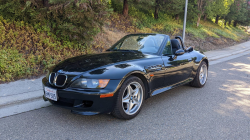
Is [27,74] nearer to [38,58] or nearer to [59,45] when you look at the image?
[38,58]

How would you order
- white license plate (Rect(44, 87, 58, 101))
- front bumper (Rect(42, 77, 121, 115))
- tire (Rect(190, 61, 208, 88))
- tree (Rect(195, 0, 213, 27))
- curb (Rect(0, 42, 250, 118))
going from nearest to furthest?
front bumper (Rect(42, 77, 121, 115)) → white license plate (Rect(44, 87, 58, 101)) → curb (Rect(0, 42, 250, 118)) → tire (Rect(190, 61, 208, 88)) → tree (Rect(195, 0, 213, 27))

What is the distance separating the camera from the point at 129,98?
11.0ft

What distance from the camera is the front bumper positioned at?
2833mm

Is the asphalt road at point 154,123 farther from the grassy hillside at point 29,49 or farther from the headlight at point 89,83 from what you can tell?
the grassy hillside at point 29,49

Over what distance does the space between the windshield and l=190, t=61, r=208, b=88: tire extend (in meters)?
1.60

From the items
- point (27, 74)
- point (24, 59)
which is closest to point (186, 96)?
point (27, 74)

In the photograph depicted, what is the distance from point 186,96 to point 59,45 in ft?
15.8

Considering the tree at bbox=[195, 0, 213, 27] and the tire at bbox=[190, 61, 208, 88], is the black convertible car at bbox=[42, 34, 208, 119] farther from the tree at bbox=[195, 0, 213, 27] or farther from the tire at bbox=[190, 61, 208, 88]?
the tree at bbox=[195, 0, 213, 27]

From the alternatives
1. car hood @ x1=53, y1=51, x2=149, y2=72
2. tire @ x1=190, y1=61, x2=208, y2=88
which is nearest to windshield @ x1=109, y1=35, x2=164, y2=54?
car hood @ x1=53, y1=51, x2=149, y2=72

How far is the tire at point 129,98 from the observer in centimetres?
308

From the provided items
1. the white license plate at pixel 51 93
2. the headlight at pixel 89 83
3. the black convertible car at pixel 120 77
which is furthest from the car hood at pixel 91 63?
the white license plate at pixel 51 93

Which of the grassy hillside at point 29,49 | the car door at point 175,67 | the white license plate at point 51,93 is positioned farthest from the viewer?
the grassy hillside at point 29,49

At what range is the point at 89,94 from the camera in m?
2.81

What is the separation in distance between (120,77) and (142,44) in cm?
152
